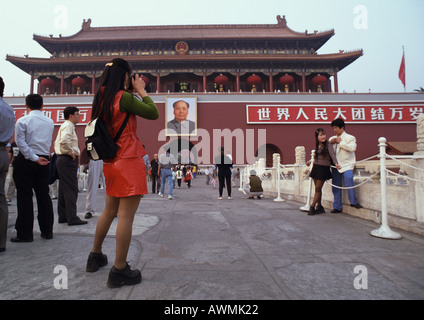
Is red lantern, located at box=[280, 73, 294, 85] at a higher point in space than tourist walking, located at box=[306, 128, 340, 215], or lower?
higher

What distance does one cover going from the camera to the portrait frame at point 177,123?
54.2 ft

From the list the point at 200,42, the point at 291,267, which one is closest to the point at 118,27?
the point at 200,42

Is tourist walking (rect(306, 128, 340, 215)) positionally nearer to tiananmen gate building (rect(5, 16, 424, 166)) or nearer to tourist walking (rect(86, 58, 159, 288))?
tourist walking (rect(86, 58, 159, 288))

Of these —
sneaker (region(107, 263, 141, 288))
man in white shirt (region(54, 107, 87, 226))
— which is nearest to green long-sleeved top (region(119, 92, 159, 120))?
sneaker (region(107, 263, 141, 288))

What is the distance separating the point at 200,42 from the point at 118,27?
792 cm

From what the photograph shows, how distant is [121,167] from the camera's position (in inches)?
63.2

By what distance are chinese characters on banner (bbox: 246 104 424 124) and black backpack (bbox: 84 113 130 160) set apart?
15457 mm

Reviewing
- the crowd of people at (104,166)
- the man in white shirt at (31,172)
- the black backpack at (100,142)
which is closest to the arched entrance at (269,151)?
the crowd of people at (104,166)

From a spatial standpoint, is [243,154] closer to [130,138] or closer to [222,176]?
[222,176]

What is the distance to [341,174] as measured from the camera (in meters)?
4.31

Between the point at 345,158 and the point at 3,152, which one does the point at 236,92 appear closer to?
the point at 345,158

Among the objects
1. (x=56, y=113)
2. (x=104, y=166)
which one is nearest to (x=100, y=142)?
(x=104, y=166)

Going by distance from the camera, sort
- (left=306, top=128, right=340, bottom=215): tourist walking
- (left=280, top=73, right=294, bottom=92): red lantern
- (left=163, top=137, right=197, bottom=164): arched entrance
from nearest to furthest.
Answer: (left=306, top=128, right=340, bottom=215): tourist walking → (left=163, top=137, right=197, bottom=164): arched entrance → (left=280, top=73, right=294, bottom=92): red lantern

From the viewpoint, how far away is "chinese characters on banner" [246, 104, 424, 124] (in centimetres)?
1650
